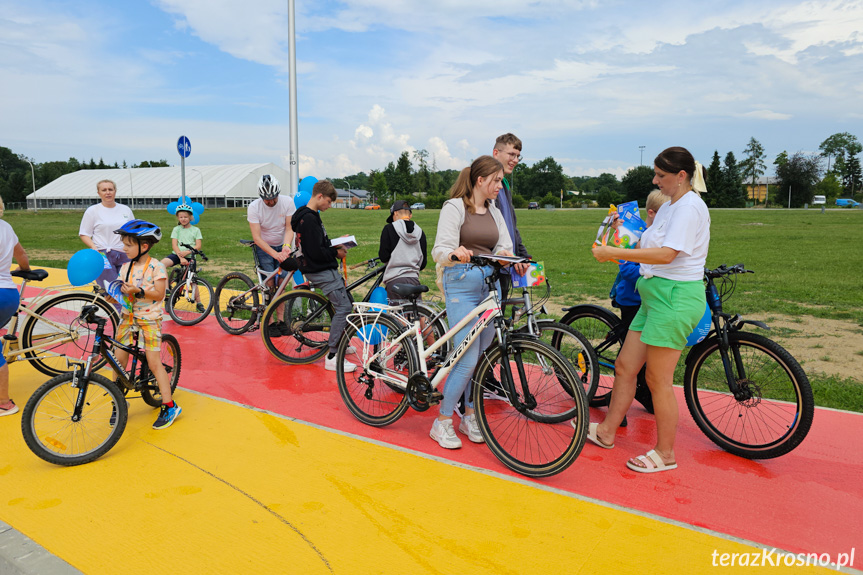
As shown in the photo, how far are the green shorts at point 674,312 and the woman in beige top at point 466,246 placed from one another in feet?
3.47

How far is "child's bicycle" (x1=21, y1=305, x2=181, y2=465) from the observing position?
12.4ft

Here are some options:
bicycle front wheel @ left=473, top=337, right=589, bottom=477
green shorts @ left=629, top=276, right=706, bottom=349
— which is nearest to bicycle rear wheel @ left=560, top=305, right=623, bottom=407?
bicycle front wheel @ left=473, top=337, right=589, bottom=477

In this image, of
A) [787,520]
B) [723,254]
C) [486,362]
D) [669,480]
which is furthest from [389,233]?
[723,254]

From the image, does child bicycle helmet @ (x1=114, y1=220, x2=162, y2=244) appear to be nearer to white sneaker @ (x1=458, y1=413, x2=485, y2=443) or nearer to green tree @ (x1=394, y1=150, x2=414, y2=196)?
white sneaker @ (x1=458, y1=413, x2=485, y2=443)

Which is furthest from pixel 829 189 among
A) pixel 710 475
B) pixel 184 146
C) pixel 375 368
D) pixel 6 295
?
pixel 6 295

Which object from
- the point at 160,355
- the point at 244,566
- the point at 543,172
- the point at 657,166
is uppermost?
the point at 543,172

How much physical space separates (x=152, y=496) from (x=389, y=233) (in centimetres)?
306

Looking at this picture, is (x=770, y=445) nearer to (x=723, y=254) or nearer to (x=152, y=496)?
(x=152, y=496)

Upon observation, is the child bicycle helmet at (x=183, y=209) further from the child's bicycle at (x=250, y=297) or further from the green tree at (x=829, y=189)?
the green tree at (x=829, y=189)

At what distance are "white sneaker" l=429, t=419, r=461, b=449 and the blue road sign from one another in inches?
373

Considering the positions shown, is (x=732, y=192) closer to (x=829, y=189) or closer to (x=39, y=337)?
(x=829, y=189)

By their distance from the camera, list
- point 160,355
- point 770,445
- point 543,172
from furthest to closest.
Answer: point 543,172 < point 160,355 < point 770,445

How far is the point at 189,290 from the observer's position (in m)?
8.27

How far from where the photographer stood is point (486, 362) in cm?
391
